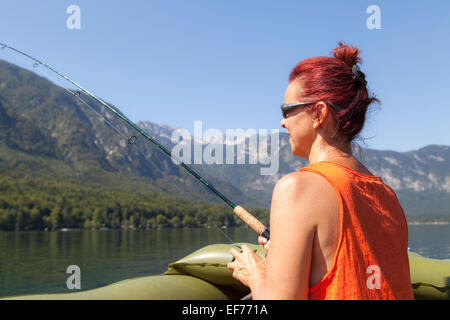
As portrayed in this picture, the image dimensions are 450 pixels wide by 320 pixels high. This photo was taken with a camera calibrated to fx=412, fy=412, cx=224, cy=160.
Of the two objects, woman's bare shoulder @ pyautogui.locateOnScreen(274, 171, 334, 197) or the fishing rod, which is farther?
the fishing rod

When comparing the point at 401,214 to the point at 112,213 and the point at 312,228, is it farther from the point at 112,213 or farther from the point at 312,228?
the point at 112,213

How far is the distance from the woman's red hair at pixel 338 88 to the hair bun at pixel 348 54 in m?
0.05

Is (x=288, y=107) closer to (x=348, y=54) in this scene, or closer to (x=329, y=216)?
(x=348, y=54)

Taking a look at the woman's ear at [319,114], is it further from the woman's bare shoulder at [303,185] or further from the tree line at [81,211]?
the tree line at [81,211]

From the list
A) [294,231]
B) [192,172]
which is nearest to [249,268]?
[294,231]

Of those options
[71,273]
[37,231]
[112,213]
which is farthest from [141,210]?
[71,273]

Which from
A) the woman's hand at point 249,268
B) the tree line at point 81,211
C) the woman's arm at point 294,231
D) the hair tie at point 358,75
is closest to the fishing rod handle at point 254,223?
the woman's hand at point 249,268

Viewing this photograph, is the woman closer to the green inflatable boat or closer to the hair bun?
the hair bun

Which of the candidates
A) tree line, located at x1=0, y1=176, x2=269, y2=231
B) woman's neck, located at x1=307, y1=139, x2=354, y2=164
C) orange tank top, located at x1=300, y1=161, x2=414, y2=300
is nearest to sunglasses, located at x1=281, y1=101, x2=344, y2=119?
woman's neck, located at x1=307, y1=139, x2=354, y2=164

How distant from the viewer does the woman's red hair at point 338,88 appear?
5.03 ft

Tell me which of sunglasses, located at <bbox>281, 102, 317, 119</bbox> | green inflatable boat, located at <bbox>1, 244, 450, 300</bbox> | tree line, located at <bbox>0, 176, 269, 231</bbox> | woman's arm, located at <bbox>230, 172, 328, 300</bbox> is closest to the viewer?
woman's arm, located at <bbox>230, 172, 328, 300</bbox>

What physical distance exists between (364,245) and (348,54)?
0.78m

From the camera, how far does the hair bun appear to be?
1642 millimetres
